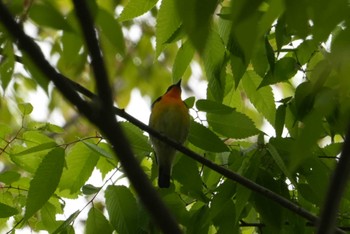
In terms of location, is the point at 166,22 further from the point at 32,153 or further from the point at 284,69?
the point at 32,153

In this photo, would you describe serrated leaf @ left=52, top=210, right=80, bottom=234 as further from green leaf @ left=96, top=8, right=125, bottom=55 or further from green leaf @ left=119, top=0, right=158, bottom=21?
green leaf @ left=96, top=8, right=125, bottom=55

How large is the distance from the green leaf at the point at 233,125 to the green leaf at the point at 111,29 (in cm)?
149

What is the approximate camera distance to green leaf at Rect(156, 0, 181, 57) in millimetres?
2633

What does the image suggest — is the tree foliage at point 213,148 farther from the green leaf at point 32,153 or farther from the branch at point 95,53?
the branch at point 95,53

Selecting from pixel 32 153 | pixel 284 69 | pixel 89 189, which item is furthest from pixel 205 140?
pixel 32 153

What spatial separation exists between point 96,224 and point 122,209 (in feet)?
0.49

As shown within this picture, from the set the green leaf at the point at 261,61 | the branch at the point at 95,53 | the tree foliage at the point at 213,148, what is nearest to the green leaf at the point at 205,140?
the tree foliage at the point at 213,148

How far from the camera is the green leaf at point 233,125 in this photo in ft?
9.59

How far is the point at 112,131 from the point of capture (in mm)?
1268

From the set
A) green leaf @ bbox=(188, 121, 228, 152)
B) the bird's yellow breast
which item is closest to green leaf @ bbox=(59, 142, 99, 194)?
green leaf @ bbox=(188, 121, 228, 152)

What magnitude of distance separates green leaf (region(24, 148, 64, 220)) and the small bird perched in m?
1.36

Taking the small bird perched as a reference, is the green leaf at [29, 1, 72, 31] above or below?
below

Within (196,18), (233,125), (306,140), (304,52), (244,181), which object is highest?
(304,52)

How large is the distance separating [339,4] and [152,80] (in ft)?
12.7
